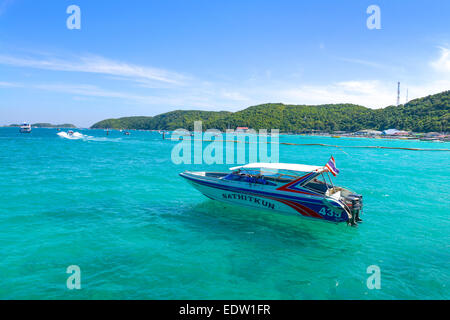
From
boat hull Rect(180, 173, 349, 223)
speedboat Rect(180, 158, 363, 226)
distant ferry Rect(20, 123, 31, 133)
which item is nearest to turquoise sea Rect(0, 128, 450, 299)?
boat hull Rect(180, 173, 349, 223)

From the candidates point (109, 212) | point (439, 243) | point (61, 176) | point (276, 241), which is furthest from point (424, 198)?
point (61, 176)

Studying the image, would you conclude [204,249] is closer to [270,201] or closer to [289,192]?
[270,201]

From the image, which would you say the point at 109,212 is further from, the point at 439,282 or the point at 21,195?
the point at 439,282

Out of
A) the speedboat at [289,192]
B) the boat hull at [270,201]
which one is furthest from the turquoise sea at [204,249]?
the speedboat at [289,192]

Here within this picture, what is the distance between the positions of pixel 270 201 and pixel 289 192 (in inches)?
47.6

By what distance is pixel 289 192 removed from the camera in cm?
1417

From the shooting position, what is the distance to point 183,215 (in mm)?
15750

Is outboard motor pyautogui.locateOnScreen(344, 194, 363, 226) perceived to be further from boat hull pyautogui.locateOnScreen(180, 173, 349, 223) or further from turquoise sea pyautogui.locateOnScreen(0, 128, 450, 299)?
turquoise sea pyautogui.locateOnScreen(0, 128, 450, 299)

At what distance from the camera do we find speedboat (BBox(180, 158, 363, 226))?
1323 cm

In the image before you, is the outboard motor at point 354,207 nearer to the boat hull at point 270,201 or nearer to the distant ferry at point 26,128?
the boat hull at point 270,201

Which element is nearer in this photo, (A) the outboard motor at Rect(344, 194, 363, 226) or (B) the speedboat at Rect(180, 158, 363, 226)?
(A) the outboard motor at Rect(344, 194, 363, 226)

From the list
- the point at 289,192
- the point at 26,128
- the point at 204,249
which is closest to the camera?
the point at 204,249

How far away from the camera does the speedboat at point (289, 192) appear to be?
13234mm

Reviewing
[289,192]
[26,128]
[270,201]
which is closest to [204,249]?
[270,201]
